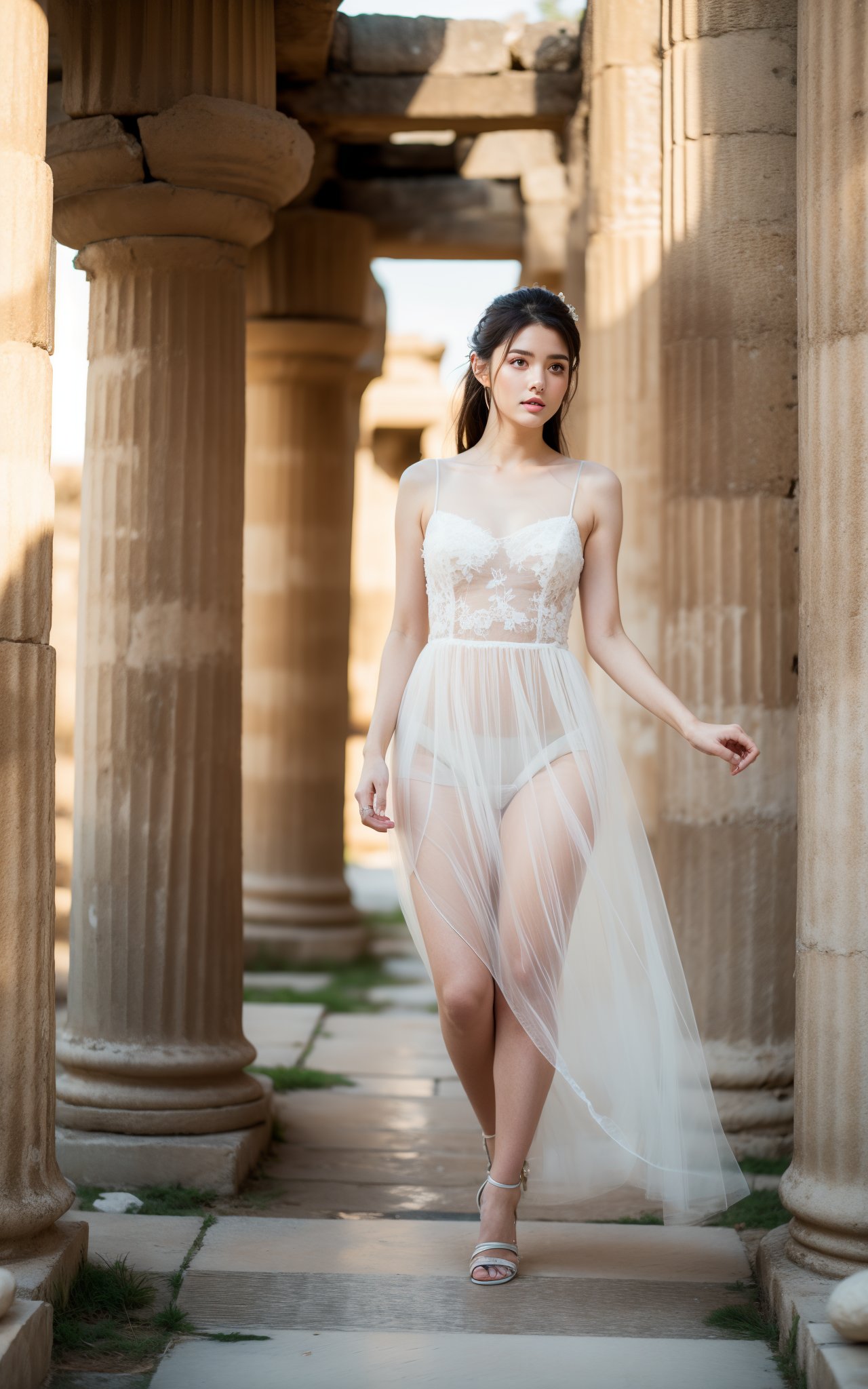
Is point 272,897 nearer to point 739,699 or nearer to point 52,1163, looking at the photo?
point 739,699

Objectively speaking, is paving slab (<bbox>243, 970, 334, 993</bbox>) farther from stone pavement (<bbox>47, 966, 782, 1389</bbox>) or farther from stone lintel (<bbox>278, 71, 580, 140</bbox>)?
stone lintel (<bbox>278, 71, 580, 140</bbox>)

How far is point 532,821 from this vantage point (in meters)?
3.88

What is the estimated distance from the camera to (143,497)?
5156 millimetres

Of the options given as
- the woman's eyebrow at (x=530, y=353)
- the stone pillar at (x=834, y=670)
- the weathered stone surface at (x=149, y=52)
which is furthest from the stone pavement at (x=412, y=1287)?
the weathered stone surface at (x=149, y=52)

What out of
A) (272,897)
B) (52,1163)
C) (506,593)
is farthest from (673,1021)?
(272,897)

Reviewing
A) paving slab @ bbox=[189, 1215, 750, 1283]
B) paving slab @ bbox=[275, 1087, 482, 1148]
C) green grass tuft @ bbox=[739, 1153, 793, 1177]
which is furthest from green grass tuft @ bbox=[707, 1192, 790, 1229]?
paving slab @ bbox=[275, 1087, 482, 1148]

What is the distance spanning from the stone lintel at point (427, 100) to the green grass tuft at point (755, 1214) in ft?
20.3

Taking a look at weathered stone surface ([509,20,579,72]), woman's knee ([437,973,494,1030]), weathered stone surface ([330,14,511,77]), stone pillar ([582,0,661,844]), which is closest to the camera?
woman's knee ([437,973,494,1030])

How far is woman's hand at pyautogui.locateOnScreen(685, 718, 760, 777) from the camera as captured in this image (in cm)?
367

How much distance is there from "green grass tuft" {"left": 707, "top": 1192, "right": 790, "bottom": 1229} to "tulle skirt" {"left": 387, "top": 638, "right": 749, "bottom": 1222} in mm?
635

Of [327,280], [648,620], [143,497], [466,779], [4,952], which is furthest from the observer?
[327,280]

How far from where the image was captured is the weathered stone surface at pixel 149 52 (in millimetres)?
5055

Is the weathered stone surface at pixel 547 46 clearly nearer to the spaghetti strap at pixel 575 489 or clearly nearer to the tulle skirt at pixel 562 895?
the spaghetti strap at pixel 575 489

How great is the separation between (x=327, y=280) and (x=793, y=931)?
5.96 meters
